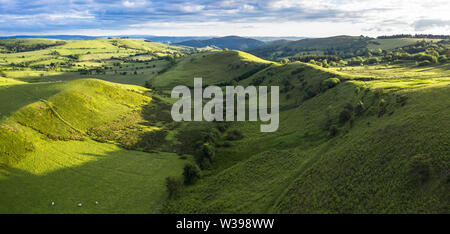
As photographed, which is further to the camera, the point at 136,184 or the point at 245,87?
the point at 245,87

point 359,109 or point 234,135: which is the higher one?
point 359,109

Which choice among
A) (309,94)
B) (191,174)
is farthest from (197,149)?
(309,94)

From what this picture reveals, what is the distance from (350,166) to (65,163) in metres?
69.2

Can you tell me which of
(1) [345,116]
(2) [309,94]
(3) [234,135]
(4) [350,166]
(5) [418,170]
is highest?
(2) [309,94]

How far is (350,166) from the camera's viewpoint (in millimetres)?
43656

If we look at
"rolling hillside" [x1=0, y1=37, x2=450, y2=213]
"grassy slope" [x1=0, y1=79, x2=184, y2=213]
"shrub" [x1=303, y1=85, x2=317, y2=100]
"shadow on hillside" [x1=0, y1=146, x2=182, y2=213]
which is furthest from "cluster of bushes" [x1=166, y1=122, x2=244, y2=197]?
"shrub" [x1=303, y1=85, x2=317, y2=100]

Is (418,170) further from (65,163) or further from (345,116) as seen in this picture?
(65,163)

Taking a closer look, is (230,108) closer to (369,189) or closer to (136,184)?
(136,184)

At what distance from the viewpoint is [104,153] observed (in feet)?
244

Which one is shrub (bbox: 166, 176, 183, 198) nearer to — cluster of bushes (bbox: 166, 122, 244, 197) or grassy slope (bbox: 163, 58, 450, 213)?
cluster of bushes (bbox: 166, 122, 244, 197)

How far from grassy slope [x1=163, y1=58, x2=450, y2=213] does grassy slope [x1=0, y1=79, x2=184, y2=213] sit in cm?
1268

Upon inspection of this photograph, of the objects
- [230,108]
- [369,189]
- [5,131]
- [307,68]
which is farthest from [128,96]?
[369,189]

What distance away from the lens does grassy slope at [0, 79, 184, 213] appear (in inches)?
2069
